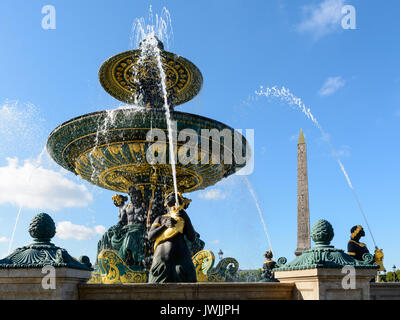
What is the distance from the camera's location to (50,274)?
4988 millimetres

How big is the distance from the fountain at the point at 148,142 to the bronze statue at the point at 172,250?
335cm

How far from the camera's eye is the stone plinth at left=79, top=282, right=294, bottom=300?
5.30 metres

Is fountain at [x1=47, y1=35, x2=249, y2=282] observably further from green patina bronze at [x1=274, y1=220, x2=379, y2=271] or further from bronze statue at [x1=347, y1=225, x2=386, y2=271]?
green patina bronze at [x1=274, y1=220, x2=379, y2=271]

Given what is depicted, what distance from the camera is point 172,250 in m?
6.53

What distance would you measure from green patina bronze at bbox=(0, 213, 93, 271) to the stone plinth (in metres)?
0.38

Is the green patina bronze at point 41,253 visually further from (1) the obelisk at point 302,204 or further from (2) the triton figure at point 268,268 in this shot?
(1) the obelisk at point 302,204

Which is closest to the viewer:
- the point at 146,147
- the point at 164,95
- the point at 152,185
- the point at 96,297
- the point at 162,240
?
the point at 96,297

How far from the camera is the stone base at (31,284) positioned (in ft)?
16.4

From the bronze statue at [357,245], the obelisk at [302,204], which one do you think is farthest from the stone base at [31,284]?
the obelisk at [302,204]

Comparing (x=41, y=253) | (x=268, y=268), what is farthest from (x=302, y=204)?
(x=41, y=253)

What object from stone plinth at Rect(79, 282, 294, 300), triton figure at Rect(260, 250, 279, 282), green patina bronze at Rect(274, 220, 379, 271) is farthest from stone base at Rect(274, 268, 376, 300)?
triton figure at Rect(260, 250, 279, 282)
